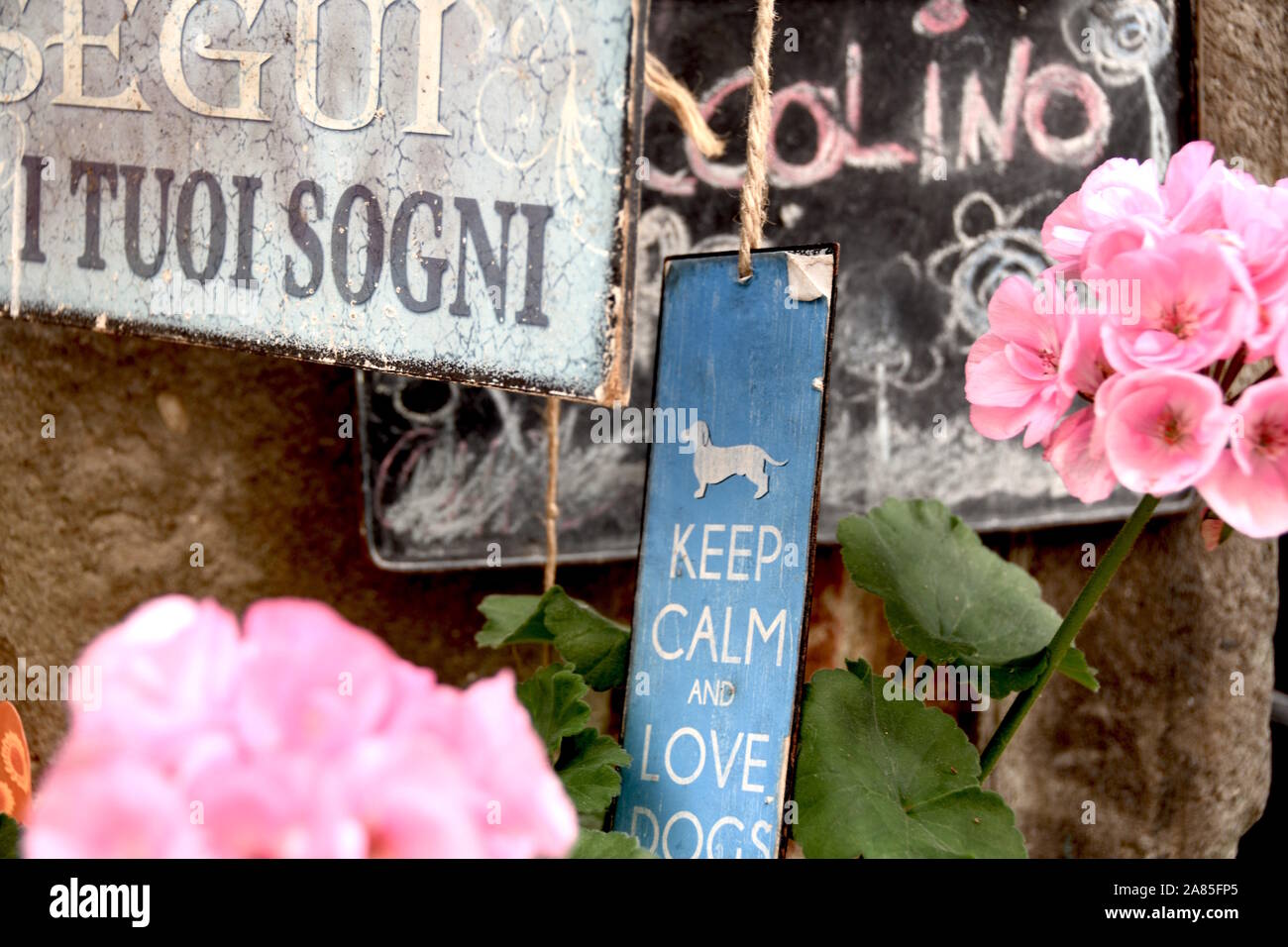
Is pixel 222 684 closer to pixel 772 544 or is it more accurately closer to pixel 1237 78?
pixel 772 544

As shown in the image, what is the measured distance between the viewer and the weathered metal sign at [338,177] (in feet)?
2.10

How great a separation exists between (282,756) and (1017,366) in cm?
44

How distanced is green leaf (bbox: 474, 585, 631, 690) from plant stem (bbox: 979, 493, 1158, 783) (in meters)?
0.26

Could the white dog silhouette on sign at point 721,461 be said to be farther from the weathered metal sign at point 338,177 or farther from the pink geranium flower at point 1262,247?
the pink geranium flower at point 1262,247

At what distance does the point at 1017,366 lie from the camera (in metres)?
0.56

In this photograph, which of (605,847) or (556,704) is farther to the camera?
(556,704)

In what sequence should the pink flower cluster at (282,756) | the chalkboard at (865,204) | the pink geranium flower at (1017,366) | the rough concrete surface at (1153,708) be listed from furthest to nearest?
the rough concrete surface at (1153,708)
the chalkboard at (865,204)
the pink geranium flower at (1017,366)
the pink flower cluster at (282,756)

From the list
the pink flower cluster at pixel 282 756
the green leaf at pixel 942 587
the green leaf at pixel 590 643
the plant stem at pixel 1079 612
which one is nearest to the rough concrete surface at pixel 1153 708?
the green leaf at pixel 942 587

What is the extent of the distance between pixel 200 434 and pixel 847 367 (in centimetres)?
70

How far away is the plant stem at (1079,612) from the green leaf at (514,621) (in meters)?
0.33

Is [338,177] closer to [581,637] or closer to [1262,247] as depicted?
[581,637]

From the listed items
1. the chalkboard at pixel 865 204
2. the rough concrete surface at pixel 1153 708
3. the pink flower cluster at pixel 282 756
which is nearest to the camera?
the pink flower cluster at pixel 282 756

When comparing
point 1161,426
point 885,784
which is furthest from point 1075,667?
point 1161,426

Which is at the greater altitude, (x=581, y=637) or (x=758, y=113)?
(x=758, y=113)
